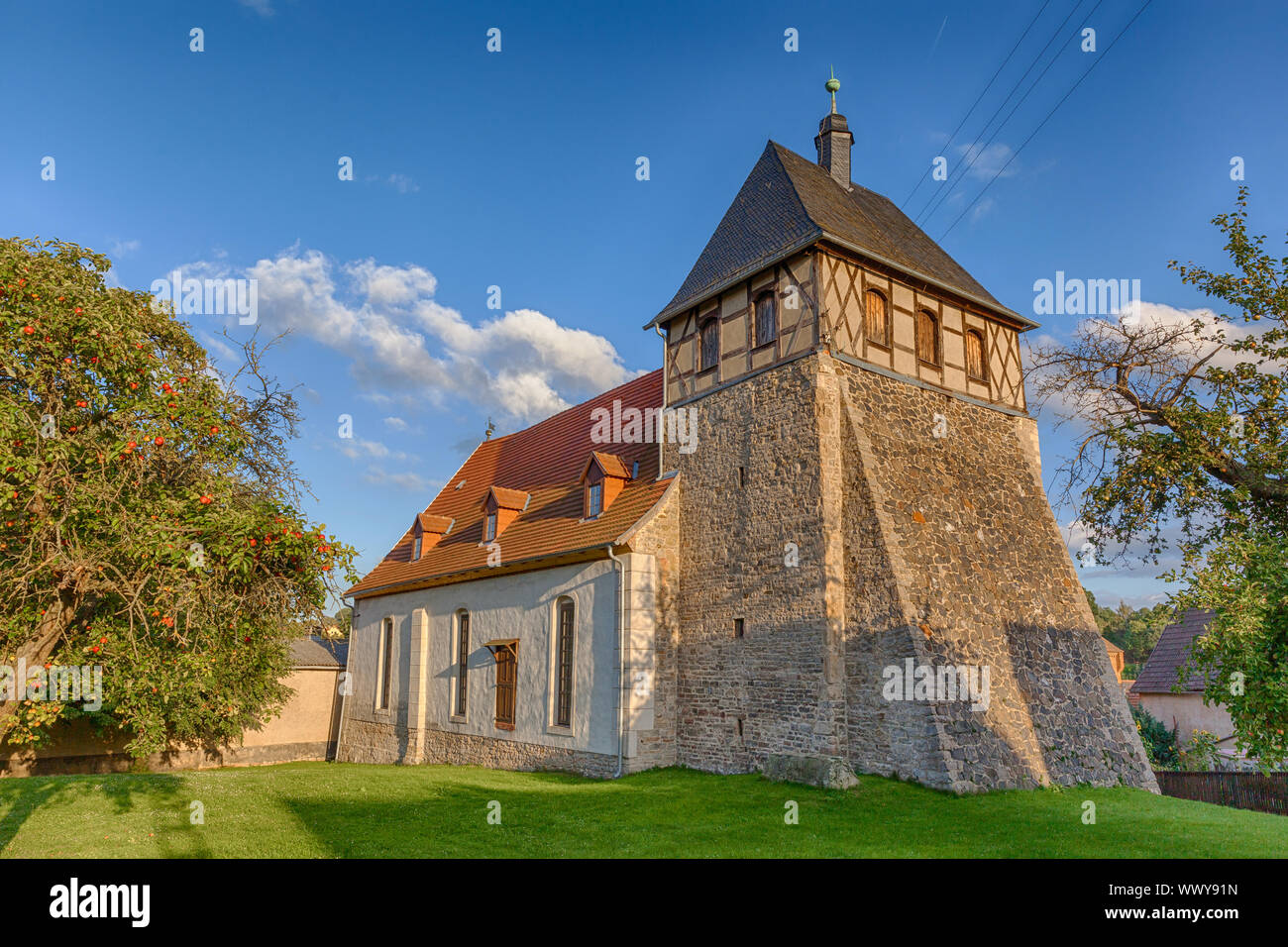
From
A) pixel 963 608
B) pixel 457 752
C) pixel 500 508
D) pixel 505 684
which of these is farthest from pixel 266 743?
pixel 963 608

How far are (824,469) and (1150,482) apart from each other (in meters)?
5.18

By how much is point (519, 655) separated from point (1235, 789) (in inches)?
615

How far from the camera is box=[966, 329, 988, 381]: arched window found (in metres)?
17.9

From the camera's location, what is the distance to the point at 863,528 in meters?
14.3

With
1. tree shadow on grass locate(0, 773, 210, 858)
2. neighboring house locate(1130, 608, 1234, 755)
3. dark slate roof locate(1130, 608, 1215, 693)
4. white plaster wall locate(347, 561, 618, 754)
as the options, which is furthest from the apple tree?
dark slate roof locate(1130, 608, 1215, 693)

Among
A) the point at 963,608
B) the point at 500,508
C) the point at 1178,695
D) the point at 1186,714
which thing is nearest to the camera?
the point at 963,608

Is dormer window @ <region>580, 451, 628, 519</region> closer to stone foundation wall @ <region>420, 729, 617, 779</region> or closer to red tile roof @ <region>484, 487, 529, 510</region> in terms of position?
red tile roof @ <region>484, 487, 529, 510</region>

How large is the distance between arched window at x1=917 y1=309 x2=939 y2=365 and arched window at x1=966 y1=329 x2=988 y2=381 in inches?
42.3

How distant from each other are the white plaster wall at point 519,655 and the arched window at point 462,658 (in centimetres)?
19

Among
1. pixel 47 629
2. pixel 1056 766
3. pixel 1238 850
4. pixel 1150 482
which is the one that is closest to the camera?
pixel 1238 850

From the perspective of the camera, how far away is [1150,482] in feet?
42.4

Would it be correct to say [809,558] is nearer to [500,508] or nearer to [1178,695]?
[500,508]
